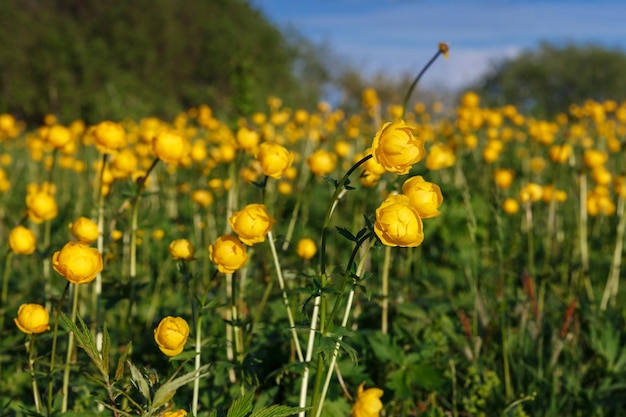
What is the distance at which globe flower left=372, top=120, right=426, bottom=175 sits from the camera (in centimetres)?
88

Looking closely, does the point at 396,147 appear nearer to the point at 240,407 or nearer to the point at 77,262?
the point at 240,407

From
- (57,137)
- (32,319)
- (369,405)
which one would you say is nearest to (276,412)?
(369,405)

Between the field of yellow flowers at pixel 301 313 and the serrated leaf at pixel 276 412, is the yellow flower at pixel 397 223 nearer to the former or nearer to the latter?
the field of yellow flowers at pixel 301 313

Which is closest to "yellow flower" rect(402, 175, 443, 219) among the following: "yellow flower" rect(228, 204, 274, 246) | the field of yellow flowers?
the field of yellow flowers

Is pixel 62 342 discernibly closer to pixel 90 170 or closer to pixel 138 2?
pixel 90 170

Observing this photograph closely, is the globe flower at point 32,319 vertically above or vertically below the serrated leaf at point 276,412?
above

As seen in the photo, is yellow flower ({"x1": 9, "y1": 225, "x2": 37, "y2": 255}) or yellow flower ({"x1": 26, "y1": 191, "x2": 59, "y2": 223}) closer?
yellow flower ({"x1": 9, "y1": 225, "x2": 37, "y2": 255})

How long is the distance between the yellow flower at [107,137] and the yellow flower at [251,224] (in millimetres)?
544

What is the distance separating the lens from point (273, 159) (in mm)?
1138

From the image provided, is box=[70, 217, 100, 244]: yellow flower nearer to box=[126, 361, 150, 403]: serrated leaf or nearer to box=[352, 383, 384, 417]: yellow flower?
box=[126, 361, 150, 403]: serrated leaf

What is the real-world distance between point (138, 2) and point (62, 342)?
15.4m

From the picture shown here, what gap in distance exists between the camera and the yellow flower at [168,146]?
130 centimetres

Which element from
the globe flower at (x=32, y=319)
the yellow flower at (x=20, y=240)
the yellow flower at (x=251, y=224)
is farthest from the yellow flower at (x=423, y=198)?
the yellow flower at (x=20, y=240)

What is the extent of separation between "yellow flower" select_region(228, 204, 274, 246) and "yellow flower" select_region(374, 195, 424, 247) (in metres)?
0.27
